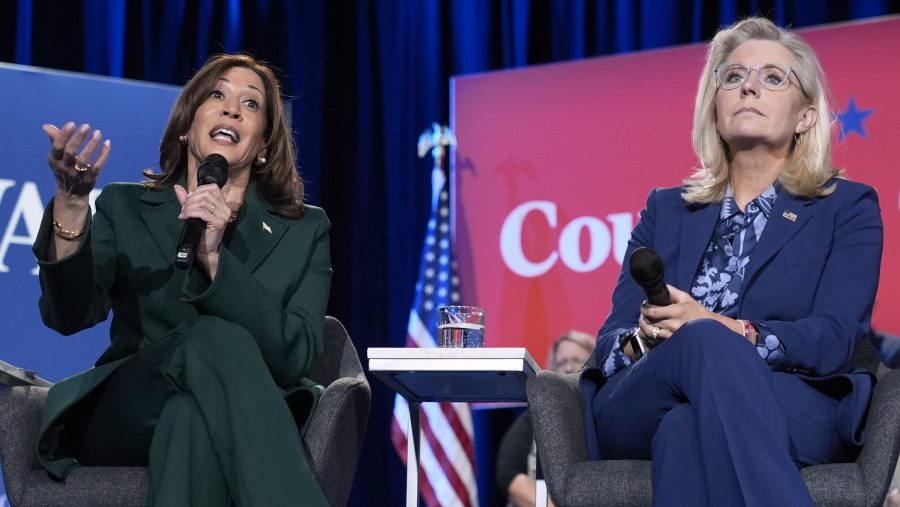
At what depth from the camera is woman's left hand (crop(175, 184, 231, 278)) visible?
211cm

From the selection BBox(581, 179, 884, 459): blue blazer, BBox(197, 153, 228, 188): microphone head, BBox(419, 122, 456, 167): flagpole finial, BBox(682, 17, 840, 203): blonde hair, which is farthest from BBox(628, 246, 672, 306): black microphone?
BBox(419, 122, 456, 167): flagpole finial

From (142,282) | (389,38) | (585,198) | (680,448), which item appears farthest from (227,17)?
(680,448)

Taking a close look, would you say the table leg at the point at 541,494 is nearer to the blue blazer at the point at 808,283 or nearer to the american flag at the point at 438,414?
the blue blazer at the point at 808,283

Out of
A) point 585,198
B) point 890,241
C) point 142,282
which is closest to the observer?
point 142,282

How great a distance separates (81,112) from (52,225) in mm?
2014

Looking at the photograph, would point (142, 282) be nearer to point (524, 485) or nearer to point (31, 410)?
point (31, 410)

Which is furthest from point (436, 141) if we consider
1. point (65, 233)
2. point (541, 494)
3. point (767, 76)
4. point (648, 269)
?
point (648, 269)

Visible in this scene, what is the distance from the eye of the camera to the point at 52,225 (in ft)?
7.59

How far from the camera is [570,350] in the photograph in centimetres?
428

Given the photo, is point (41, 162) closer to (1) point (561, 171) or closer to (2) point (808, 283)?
(1) point (561, 171)

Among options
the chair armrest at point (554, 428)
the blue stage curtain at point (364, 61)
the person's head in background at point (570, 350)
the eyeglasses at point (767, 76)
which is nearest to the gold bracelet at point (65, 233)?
the chair armrest at point (554, 428)

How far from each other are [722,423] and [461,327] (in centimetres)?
88

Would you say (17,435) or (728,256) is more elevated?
(728,256)

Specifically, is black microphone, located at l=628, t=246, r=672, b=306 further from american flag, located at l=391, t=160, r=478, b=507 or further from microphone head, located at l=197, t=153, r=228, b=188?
american flag, located at l=391, t=160, r=478, b=507
